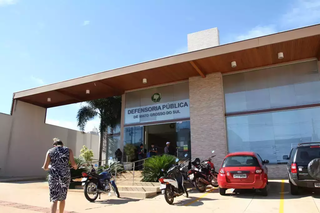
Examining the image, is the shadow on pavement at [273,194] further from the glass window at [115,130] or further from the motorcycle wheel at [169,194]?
the glass window at [115,130]

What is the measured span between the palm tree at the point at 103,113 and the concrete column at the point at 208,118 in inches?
266

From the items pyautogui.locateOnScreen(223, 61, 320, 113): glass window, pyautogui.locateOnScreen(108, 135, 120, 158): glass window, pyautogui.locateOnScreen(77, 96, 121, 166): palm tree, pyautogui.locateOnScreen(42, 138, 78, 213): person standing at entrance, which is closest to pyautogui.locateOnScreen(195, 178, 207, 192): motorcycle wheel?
pyautogui.locateOnScreen(42, 138, 78, 213): person standing at entrance

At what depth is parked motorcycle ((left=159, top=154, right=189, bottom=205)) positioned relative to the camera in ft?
23.1

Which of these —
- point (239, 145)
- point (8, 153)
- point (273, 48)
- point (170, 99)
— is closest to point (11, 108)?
point (8, 153)

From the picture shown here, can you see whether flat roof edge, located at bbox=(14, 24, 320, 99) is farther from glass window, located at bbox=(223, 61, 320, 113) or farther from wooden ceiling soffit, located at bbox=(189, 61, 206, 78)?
glass window, located at bbox=(223, 61, 320, 113)

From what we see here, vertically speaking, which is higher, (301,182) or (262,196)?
(301,182)

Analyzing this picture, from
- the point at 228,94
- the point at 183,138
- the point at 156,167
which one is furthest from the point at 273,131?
the point at 156,167

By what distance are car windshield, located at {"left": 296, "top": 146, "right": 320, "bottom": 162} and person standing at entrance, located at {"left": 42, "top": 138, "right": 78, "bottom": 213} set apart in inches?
246

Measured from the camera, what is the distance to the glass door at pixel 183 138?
14.1m

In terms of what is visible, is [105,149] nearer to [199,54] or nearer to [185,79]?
[185,79]

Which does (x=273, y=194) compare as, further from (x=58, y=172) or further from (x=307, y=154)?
(x=58, y=172)

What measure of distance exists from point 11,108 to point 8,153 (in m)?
3.02

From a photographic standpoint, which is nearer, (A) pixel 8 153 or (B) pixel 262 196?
(B) pixel 262 196

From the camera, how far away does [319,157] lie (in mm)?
7273
